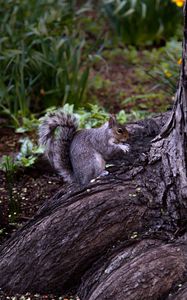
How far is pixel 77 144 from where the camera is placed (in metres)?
4.36

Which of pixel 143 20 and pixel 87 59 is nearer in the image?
pixel 87 59

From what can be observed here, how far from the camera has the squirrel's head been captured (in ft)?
14.7

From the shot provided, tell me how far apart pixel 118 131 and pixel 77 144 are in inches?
11.4

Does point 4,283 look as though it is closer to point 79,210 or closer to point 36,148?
point 79,210

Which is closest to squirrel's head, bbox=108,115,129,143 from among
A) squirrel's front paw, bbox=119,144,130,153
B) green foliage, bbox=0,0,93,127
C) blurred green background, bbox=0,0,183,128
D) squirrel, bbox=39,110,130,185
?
squirrel, bbox=39,110,130,185

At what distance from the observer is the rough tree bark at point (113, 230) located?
11.5 feet

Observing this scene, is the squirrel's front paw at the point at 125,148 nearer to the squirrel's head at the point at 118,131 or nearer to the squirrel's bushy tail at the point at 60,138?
the squirrel's head at the point at 118,131

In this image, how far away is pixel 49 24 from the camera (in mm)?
7191

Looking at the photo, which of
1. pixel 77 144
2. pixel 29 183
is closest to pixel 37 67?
pixel 29 183

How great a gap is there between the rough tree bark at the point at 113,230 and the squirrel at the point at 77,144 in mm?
464

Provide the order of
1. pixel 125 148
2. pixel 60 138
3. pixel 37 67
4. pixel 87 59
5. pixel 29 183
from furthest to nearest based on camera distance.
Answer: pixel 87 59 < pixel 37 67 < pixel 29 183 < pixel 60 138 < pixel 125 148

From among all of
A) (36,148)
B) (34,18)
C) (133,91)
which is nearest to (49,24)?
(34,18)

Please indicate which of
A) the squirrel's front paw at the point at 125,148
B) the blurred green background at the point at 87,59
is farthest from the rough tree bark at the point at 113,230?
the blurred green background at the point at 87,59

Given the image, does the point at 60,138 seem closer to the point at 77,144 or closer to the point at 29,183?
the point at 77,144
